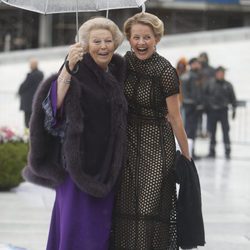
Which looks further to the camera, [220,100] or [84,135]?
[220,100]

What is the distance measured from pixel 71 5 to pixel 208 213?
4246 millimetres

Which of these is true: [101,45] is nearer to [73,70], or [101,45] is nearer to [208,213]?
[73,70]

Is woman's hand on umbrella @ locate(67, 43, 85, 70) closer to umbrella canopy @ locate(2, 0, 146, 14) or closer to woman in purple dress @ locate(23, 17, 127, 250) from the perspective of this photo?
woman in purple dress @ locate(23, 17, 127, 250)

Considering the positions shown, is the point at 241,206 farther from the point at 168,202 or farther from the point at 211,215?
the point at 168,202

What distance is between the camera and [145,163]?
5.54 meters

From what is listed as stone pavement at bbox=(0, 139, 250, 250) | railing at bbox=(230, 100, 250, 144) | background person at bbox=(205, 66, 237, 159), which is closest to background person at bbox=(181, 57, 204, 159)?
background person at bbox=(205, 66, 237, 159)

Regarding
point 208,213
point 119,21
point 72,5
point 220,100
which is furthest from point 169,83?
point 119,21

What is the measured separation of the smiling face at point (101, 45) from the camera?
17.6 feet

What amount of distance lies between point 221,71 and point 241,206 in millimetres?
6258

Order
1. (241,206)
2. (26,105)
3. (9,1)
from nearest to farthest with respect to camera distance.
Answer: (9,1)
(241,206)
(26,105)

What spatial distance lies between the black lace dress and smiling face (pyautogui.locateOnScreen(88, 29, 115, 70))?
260 mm

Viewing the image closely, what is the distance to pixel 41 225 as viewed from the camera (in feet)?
28.7

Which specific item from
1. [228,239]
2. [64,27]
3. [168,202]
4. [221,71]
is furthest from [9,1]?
[64,27]

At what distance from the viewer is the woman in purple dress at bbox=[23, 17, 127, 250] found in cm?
527
